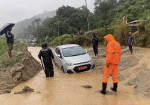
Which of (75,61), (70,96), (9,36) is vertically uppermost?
(9,36)

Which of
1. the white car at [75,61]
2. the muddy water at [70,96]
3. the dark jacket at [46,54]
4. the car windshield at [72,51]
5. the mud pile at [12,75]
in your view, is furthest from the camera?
the car windshield at [72,51]

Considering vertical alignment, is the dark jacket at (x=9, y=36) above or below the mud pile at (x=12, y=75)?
above

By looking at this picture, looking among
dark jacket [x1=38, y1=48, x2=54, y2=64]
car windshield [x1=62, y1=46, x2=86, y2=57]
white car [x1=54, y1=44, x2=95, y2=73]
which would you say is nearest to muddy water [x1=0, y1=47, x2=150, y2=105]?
white car [x1=54, y1=44, x2=95, y2=73]

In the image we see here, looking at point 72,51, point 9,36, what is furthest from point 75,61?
point 9,36

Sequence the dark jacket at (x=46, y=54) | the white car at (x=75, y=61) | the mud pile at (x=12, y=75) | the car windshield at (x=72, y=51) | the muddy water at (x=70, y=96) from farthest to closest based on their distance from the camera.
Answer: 1. the car windshield at (x=72, y=51)
2. the white car at (x=75, y=61)
3. the dark jacket at (x=46, y=54)
4. the mud pile at (x=12, y=75)
5. the muddy water at (x=70, y=96)

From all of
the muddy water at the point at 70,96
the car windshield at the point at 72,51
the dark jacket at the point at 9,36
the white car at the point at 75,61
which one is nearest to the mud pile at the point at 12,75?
the muddy water at the point at 70,96

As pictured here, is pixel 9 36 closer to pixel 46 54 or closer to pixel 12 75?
pixel 12 75

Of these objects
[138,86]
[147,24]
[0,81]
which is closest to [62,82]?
[0,81]

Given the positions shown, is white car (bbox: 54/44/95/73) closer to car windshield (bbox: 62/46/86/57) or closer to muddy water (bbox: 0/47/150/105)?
car windshield (bbox: 62/46/86/57)

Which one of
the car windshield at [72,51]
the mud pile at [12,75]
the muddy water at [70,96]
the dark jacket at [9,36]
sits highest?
the dark jacket at [9,36]

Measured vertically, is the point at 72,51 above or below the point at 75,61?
above

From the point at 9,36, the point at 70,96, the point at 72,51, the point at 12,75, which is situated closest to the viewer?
the point at 70,96

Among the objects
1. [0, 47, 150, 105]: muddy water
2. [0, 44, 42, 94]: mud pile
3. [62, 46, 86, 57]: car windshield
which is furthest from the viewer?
[62, 46, 86, 57]: car windshield

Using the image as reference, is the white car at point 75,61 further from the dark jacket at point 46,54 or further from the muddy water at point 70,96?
the dark jacket at point 46,54
